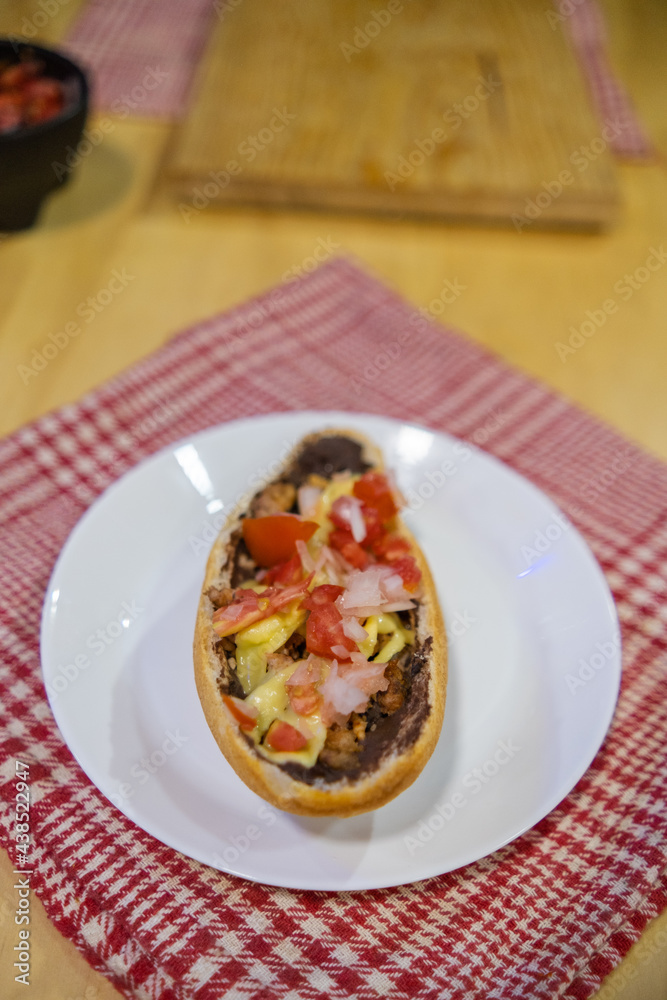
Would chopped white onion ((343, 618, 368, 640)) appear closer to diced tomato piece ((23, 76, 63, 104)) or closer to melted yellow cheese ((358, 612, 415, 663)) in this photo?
melted yellow cheese ((358, 612, 415, 663))

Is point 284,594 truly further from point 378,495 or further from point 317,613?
point 378,495

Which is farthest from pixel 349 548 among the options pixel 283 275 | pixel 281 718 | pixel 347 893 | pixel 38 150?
pixel 38 150

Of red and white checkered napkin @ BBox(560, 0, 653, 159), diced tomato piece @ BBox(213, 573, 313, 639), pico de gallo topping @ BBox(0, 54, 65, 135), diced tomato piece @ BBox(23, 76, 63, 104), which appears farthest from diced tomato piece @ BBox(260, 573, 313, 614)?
red and white checkered napkin @ BBox(560, 0, 653, 159)

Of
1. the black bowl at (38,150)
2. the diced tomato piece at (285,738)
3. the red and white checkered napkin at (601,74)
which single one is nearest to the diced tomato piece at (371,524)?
the diced tomato piece at (285,738)

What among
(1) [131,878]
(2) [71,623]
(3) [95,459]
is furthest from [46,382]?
(1) [131,878]

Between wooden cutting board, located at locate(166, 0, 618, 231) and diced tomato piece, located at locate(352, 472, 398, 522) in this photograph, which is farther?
wooden cutting board, located at locate(166, 0, 618, 231)

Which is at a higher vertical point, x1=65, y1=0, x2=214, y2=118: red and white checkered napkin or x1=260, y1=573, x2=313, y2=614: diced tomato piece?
x1=65, y1=0, x2=214, y2=118: red and white checkered napkin
